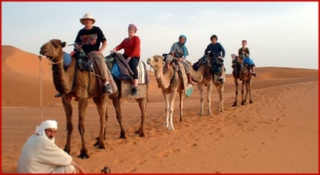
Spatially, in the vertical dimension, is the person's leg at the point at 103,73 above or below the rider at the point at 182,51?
below

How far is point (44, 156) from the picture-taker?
225 inches

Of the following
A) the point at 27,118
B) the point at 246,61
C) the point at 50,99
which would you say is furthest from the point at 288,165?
the point at 50,99

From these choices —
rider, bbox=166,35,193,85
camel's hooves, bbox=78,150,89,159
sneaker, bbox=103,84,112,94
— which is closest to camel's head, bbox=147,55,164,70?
rider, bbox=166,35,193,85

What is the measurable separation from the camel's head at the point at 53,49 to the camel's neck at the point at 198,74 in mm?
7097

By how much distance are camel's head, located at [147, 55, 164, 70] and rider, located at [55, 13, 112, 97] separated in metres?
2.03

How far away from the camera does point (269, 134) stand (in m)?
Result: 10.2

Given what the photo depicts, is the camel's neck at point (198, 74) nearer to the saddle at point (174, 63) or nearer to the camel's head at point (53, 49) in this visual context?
the saddle at point (174, 63)

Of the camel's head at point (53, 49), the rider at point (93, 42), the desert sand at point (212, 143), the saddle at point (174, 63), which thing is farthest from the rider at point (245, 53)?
the camel's head at point (53, 49)

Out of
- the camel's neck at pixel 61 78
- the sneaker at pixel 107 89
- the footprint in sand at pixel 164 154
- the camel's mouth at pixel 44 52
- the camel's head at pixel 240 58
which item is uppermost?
the camel's head at pixel 240 58

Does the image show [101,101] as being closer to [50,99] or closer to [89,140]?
[89,140]

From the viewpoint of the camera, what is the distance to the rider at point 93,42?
842cm

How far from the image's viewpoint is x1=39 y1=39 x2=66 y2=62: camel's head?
22.8 ft

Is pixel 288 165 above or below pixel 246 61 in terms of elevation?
below

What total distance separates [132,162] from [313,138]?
220 inches
